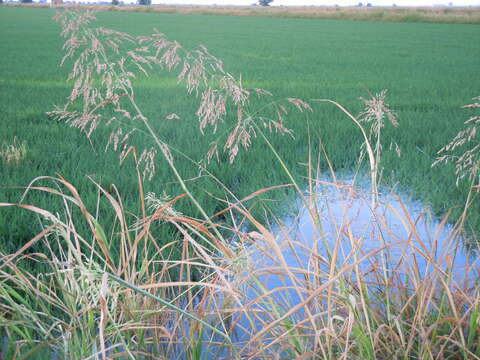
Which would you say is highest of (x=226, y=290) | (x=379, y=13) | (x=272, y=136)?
(x=379, y=13)

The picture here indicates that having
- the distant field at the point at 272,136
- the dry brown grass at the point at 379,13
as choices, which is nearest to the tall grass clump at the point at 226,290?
the distant field at the point at 272,136

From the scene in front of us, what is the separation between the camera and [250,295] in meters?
2.03

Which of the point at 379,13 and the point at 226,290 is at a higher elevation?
the point at 379,13

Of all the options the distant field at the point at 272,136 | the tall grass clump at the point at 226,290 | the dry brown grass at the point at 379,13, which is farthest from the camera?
the dry brown grass at the point at 379,13

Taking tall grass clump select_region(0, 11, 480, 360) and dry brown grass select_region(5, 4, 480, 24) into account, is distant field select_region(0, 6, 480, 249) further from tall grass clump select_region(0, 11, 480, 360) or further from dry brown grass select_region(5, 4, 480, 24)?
dry brown grass select_region(5, 4, 480, 24)

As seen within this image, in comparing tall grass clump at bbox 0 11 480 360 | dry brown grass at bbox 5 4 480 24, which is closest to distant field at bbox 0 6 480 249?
tall grass clump at bbox 0 11 480 360

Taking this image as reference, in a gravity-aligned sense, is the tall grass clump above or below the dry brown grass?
below

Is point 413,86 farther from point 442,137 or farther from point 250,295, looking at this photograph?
point 250,295

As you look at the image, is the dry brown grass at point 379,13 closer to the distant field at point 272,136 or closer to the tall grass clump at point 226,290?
the distant field at point 272,136

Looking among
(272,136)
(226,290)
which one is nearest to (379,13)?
(272,136)

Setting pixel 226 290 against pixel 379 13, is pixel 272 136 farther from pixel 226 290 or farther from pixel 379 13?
pixel 379 13

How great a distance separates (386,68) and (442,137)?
770 centimetres

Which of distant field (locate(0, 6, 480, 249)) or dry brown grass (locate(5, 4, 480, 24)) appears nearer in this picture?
distant field (locate(0, 6, 480, 249))

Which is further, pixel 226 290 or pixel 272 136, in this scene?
pixel 272 136
